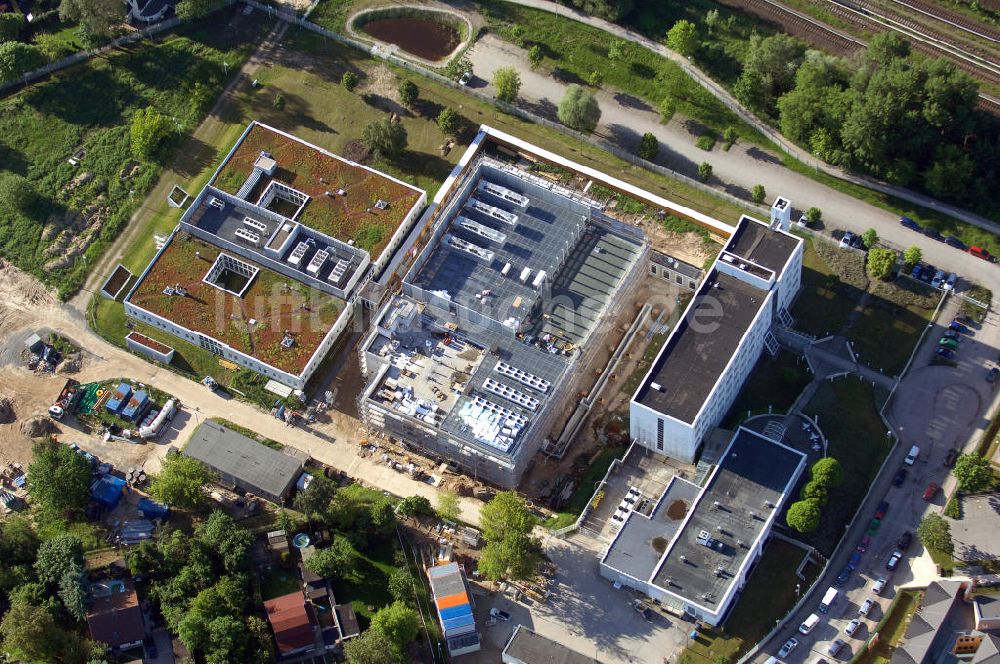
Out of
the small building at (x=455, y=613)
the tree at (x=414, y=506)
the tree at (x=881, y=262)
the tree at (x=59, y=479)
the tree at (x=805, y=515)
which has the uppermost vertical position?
the tree at (x=881, y=262)

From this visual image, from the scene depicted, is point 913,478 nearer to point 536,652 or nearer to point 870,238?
point 870,238

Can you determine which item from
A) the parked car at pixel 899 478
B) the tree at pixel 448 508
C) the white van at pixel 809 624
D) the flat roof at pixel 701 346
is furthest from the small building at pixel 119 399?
the parked car at pixel 899 478

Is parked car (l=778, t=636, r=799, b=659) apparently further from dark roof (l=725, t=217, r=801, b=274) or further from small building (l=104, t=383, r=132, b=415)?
small building (l=104, t=383, r=132, b=415)

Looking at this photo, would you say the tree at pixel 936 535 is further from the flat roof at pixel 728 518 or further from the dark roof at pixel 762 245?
the dark roof at pixel 762 245

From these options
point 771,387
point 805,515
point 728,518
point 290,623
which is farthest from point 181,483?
point 771,387

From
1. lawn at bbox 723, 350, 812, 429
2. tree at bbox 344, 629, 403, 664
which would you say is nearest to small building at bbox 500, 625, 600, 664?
tree at bbox 344, 629, 403, 664
